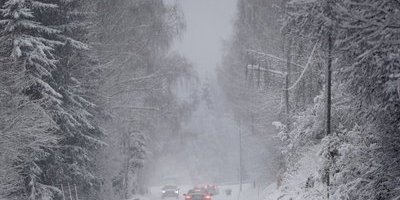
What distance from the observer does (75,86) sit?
2330 cm

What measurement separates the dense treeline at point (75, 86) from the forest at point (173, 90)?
0.06m

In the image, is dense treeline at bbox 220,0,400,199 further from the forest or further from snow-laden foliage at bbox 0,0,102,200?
snow-laden foliage at bbox 0,0,102,200

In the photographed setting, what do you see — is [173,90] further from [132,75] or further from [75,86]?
[75,86]

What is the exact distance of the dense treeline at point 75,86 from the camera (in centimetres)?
1878

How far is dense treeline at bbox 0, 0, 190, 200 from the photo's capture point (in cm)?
1878

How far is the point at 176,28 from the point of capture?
3406 centimetres

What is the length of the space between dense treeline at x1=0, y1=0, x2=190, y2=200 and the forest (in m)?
0.06

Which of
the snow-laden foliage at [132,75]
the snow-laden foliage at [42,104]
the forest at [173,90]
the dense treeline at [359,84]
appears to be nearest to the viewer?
the dense treeline at [359,84]

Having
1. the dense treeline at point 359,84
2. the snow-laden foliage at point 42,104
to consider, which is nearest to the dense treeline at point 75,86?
the snow-laden foliage at point 42,104

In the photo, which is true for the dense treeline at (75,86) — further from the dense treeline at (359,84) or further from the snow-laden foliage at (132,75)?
the dense treeline at (359,84)

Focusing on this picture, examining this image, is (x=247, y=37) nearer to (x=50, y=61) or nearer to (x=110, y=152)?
(x=110, y=152)

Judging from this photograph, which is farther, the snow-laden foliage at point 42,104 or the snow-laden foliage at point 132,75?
the snow-laden foliage at point 132,75

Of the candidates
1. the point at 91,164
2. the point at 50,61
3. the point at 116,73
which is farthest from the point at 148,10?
the point at 50,61

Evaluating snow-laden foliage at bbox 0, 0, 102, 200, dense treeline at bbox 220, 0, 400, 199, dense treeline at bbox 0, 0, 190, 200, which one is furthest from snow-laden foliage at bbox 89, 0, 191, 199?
dense treeline at bbox 220, 0, 400, 199
